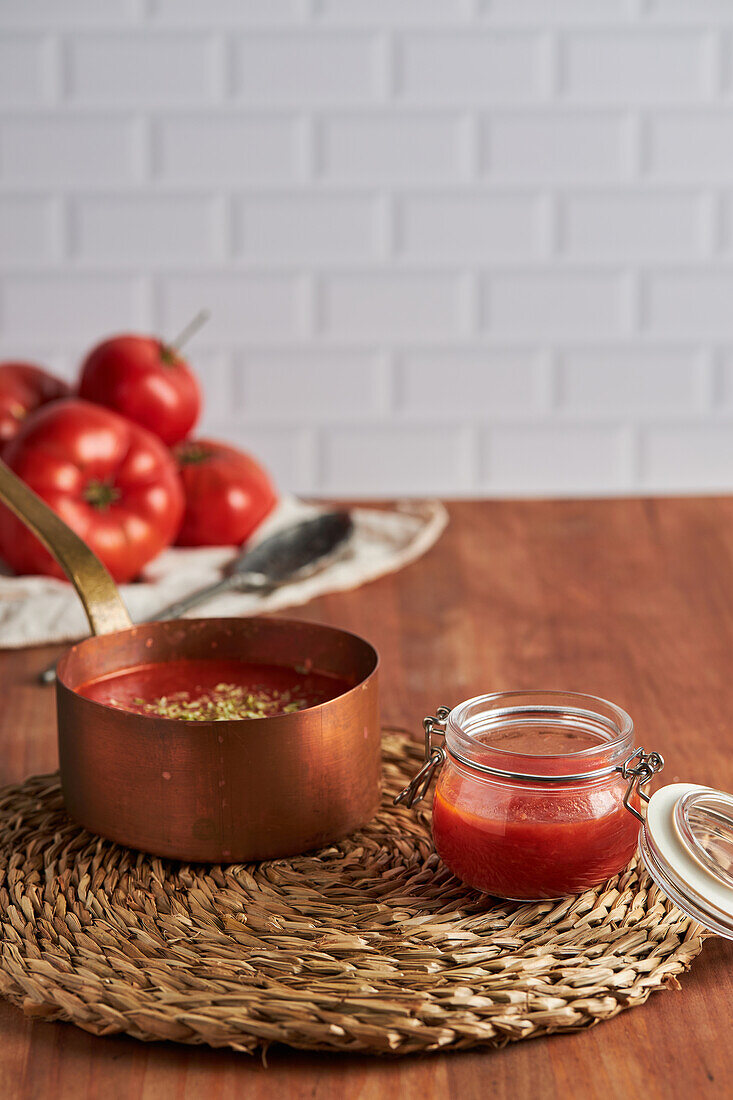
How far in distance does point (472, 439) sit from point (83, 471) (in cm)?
110

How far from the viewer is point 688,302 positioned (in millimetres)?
2236

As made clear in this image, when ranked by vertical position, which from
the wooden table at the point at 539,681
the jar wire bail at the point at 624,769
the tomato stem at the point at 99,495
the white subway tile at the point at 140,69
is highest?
the white subway tile at the point at 140,69

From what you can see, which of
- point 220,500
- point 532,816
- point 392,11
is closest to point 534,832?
point 532,816

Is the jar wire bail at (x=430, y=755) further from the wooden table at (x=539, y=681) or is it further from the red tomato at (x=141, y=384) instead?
the red tomato at (x=141, y=384)

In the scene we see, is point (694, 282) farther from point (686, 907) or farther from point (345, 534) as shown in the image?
point (686, 907)

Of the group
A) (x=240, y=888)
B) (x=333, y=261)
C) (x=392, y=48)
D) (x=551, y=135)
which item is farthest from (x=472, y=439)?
(x=240, y=888)

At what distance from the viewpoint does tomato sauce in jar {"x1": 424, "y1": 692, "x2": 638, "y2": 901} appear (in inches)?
24.3

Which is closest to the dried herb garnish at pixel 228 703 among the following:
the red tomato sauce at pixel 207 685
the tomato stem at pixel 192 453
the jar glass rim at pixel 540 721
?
the red tomato sauce at pixel 207 685

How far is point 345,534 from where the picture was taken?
4.41 feet

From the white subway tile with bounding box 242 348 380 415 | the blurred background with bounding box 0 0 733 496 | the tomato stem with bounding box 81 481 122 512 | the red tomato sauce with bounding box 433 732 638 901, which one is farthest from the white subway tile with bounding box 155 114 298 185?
the red tomato sauce with bounding box 433 732 638 901

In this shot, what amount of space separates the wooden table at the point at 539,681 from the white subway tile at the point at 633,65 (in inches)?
35.7

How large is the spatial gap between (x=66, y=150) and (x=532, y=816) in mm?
1779

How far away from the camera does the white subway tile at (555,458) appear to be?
227cm

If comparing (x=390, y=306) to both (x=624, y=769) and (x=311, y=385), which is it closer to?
(x=311, y=385)
